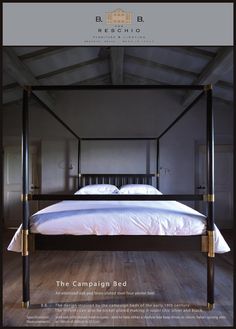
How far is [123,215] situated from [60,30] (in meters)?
1.15

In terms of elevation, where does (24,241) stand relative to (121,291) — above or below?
above

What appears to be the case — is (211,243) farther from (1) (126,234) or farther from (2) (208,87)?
(2) (208,87)

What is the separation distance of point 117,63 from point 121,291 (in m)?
2.48

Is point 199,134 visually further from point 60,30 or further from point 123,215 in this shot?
point 60,30

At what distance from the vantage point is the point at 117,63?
291cm

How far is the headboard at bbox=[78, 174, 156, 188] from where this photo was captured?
4047mm

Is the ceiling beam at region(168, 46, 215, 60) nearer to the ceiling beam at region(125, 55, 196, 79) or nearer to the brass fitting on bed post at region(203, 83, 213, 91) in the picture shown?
the ceiling beam at region(125, 55, 196, 79)

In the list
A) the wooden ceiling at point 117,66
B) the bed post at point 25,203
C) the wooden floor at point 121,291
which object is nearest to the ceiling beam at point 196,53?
the wooden ceiling at point 117,66

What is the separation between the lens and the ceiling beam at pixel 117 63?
253 centimetres

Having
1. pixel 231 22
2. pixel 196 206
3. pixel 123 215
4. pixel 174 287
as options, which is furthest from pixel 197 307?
pixel 196 206

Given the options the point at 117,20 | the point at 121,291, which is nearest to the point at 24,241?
the point at 121,291

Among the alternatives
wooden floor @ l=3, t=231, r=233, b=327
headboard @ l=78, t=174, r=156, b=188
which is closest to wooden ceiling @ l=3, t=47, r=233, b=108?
headboard @ l=78, t=174, r=156, b=188

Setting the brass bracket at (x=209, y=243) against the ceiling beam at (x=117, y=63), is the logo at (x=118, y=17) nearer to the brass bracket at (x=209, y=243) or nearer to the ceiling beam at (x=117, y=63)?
the ceiling beam at (x=117, y=63)

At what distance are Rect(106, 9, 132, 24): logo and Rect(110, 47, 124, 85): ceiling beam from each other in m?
1.25
